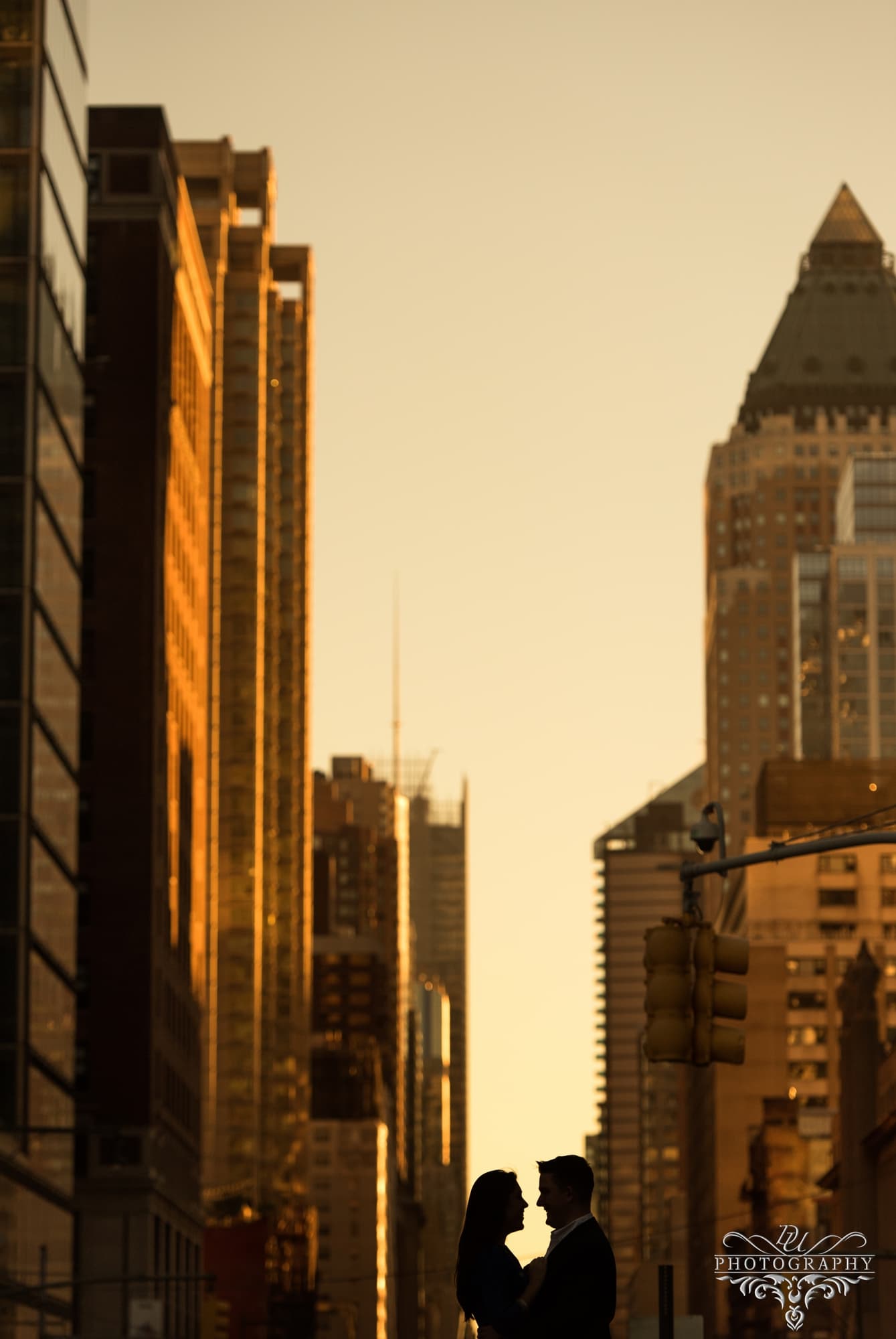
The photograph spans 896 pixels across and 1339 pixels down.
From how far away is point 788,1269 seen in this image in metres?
25.0

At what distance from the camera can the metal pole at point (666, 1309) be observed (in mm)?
17719

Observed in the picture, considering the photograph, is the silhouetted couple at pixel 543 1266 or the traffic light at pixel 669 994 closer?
the silhouetted couple at pixel 543 1266

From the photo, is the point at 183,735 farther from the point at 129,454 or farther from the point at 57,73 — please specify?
the point at 57,73

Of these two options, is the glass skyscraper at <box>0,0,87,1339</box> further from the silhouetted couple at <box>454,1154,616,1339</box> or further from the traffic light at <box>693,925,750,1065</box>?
the silhouetted couple at <box>454,1154,616,1339</box>

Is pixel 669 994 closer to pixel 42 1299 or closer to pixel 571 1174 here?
pixel 571 1174

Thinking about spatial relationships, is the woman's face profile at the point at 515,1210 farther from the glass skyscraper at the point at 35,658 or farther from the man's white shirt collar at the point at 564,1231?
the glass skyscraper at the point at 35,658

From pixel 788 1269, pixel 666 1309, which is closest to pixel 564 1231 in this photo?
pixel 666 1309

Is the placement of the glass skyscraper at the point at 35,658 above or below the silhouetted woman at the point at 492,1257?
above

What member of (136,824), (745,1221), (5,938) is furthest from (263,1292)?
(5,938)

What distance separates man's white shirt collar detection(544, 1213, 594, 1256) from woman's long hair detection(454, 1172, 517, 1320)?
336mm

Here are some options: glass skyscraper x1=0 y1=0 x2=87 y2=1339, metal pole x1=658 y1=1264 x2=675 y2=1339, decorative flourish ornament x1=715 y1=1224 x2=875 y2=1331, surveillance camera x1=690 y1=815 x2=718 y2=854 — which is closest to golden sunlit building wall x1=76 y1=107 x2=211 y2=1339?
glass skyscraper x1=0 y1=0 x2=87 y2=1339

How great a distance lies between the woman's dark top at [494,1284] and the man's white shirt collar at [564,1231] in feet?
Result: 0.87

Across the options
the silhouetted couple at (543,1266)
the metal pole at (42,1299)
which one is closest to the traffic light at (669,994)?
the silhouetted couple at (543,1266)

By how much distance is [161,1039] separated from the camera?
13175 cm
